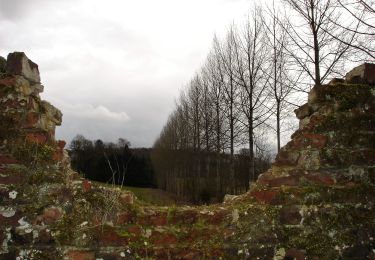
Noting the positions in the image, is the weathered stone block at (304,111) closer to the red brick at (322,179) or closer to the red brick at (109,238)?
the red brick at (322,179)

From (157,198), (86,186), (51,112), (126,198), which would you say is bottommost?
(157,198)

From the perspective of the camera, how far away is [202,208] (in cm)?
369

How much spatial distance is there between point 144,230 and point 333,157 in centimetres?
184

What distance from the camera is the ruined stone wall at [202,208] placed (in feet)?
10.7

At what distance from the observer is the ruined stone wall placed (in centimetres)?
328

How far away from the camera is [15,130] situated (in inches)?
135

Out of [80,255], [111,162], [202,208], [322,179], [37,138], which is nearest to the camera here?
[80,255]

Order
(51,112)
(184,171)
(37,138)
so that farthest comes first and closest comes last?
1. (184,171)
2. (51,112)
3. (37,138)

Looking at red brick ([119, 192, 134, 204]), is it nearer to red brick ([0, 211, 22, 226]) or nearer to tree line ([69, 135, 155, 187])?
red brick ([0, 211, 22, 226])

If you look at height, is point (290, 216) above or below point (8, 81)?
below

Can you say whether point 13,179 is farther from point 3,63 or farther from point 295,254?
point 295,254

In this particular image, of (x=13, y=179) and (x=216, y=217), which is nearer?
(x=13, y=179)

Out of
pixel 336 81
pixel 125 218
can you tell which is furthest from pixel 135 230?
pixel 336 81

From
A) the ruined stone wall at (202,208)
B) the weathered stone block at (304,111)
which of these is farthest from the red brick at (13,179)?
the weathered stone block at (304,111)
